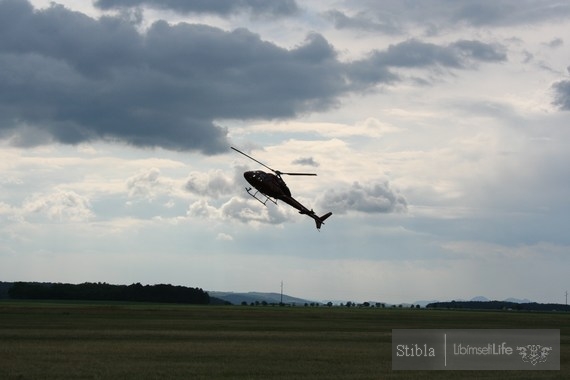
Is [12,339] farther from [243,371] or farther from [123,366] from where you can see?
[243,371]

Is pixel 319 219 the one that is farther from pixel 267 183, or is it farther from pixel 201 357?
pixel 201 357

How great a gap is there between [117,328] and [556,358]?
145ft

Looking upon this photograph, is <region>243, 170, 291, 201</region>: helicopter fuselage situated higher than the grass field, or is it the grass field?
<region>243, 170, 291, 201</region>: helicopter fuselage

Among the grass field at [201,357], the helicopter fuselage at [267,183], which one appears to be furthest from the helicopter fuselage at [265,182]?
the grass field at [201,357]

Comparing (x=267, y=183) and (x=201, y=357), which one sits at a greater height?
(x=267, y=183)

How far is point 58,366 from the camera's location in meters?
45.1

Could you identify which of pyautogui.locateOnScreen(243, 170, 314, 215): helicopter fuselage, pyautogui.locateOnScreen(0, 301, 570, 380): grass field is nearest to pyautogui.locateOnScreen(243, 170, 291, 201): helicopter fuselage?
pyautogui.locateOnScreen(243, 170, 314, 215): helicopter fuselage

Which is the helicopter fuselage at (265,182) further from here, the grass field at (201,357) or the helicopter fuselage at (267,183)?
the grass field at (201,357)

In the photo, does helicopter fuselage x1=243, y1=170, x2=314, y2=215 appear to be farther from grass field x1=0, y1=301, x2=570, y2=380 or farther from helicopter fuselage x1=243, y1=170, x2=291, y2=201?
grass field x1=0, y1=301, x2=570, y2=380

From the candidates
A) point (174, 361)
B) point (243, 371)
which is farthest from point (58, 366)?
point (243, 371)

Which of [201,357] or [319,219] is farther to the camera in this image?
[319,219]

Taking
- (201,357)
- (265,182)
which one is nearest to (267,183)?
(265,182)

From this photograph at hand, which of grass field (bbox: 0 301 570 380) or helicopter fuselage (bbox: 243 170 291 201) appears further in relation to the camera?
helicopter fuselage (bbox: 243 170 291 201)

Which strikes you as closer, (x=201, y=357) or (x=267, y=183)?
(x=201, y=357)
